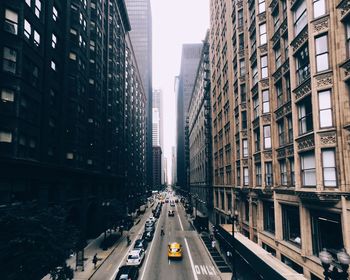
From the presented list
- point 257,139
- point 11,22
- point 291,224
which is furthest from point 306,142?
point 11,22

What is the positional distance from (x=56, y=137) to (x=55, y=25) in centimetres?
1280

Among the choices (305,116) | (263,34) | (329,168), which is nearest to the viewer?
(329,168)

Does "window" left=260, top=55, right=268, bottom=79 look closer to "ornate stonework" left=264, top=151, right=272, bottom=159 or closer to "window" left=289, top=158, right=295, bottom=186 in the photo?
"ornate stonework" left=264, top=151, right=272, bottom=159

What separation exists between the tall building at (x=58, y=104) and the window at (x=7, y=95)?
0.07 m

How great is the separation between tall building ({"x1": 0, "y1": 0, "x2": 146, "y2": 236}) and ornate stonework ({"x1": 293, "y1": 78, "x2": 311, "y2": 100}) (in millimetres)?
21322

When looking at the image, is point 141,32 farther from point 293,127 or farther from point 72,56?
point 293,127

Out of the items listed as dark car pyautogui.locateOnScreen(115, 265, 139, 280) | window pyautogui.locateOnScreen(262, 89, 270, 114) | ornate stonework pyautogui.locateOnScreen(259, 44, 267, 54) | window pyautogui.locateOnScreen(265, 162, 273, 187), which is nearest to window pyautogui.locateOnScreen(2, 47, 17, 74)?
dark car pyautogui.locateOnScreen(115, 265, 139, 280)

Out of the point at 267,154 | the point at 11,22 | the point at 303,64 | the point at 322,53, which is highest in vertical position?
the point at 11,22

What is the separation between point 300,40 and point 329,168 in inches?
324

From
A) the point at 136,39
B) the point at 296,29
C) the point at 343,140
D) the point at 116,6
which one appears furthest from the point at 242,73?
the point at 136,39

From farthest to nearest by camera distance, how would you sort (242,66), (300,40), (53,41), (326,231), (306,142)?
(242,66) → (53,41) → (300,40) → (306,142) → (326,231)

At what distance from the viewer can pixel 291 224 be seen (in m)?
20.6

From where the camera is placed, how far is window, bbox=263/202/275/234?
24411 mm

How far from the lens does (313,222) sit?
56.0ft
